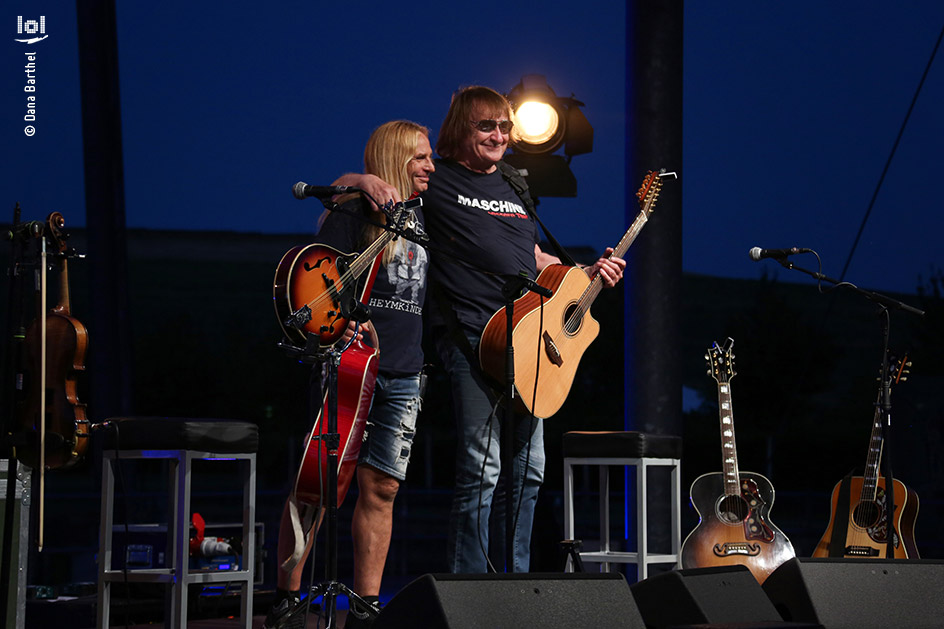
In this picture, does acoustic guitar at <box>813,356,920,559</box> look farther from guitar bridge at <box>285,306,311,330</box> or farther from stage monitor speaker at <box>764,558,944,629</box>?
guitar bridge at <box>285,306,311,330</box>

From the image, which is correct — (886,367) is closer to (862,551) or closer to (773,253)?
(773,253)

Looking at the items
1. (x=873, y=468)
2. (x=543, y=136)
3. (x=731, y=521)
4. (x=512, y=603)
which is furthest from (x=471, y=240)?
(x=873, y=468)

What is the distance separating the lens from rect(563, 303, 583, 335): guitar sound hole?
3428 mm

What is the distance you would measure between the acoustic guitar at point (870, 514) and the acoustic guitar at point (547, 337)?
1.71 meters

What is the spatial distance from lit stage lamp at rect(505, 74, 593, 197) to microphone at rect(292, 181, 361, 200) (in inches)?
85.8

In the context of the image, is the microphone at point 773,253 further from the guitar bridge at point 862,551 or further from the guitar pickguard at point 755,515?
the guitar bridge at point 862,551

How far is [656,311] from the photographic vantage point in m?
5.20

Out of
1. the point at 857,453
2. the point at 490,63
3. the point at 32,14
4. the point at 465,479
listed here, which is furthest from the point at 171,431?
the point at 857,453

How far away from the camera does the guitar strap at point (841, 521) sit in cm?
454

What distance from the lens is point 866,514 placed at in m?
4.57

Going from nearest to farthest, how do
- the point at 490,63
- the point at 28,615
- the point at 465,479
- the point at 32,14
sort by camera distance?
the point at 465,479
the point at 28,615
the point at 32,14
the point at 490,63

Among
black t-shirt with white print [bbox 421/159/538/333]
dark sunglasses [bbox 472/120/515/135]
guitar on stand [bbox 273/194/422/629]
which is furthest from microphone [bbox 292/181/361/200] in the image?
dark sunglasses [bbox 472/120/515/135]

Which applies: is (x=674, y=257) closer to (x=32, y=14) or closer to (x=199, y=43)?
(x=32, y=14)

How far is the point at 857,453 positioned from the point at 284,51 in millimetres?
10233
